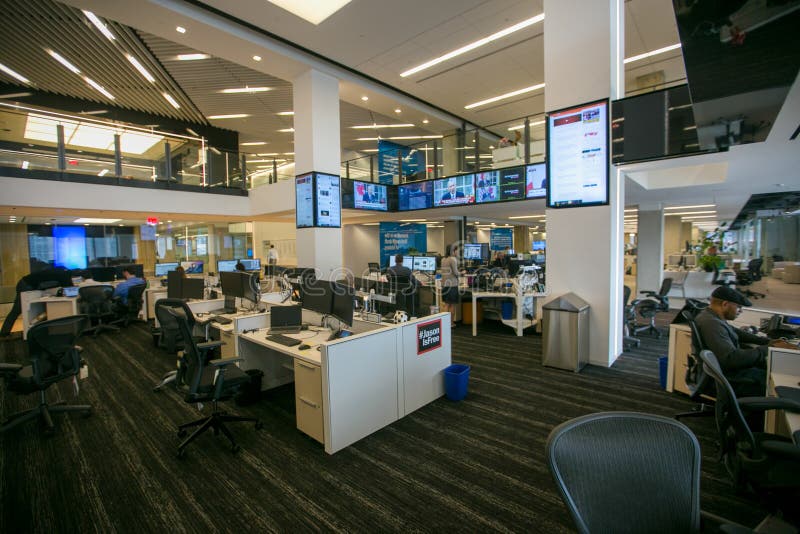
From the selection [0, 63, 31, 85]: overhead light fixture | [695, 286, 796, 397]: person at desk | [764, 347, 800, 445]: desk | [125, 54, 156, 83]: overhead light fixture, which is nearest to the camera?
[764, 347, 800, 445]: desk

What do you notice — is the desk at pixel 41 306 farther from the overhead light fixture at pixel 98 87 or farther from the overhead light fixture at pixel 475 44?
the overhead light fixture at pixel 475 44

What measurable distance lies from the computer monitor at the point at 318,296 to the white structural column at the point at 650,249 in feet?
30.5

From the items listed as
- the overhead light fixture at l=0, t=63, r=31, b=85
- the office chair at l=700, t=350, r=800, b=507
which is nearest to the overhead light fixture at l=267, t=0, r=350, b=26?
the office chair at l=700, t=350, r=800, b=507

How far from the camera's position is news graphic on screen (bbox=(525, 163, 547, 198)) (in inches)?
283

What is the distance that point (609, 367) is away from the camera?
4488mm

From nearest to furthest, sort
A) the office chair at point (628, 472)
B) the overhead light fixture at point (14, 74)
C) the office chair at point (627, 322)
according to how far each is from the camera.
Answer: the office chair at point (628, 472)
the office chair at point (627, 322)
the overhead light fixture at point (14, 74)

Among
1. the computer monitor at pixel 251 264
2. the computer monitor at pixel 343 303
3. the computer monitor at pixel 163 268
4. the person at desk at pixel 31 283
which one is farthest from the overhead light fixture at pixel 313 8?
the person at desk at pixel 31 283

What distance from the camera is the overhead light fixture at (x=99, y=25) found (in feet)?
18.6

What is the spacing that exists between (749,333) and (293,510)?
160 inches

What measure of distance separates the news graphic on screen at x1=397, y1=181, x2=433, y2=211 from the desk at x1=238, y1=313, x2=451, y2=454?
5.86 metres

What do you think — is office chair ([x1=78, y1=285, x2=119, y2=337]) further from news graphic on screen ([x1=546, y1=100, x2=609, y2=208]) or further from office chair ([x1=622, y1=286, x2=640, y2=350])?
office chair ([x1=622, y1=286, x2=640, y2=350])

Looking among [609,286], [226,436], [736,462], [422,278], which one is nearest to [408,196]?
[422,278]

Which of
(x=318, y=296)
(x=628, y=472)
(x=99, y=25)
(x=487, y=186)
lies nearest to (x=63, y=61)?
(x=99, y=25)

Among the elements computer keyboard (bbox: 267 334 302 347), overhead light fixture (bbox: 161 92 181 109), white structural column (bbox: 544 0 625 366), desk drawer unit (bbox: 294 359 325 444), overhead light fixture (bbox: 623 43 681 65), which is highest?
overhead light fixture (bbox: 161 92 181 109)
